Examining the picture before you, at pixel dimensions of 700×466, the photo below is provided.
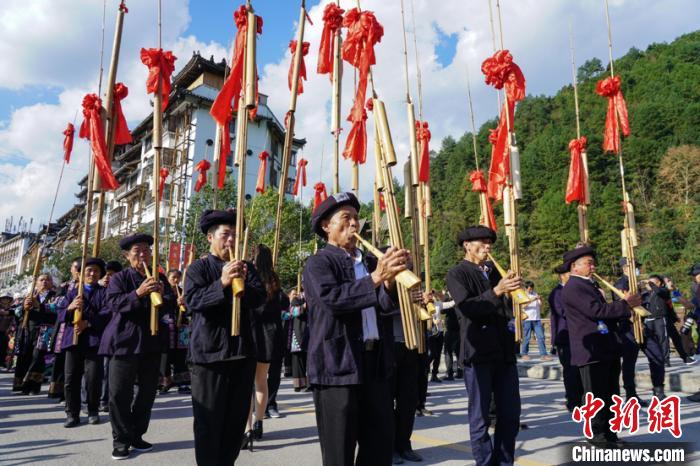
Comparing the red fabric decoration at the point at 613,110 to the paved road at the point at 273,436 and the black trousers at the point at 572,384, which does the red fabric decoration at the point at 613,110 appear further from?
the paved road at the point at 273,436

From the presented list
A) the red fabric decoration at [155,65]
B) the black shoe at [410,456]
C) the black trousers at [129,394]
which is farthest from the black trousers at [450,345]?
the red fabric decoration at [155,65]

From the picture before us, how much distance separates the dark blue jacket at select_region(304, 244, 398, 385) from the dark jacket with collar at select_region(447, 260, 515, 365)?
51.5 inches

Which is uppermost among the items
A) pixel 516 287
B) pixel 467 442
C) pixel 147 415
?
pixel 516 287

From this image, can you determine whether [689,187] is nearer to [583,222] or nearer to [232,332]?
[583,222]

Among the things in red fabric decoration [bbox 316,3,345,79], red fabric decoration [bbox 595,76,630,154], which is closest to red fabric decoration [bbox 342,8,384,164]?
red fabric decoration [bbox 316,3,345,79]

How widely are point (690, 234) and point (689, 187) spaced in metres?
9.10

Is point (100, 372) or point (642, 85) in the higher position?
point (642, 85)

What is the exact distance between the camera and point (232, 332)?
11.3ft

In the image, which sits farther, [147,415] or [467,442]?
[467,442]

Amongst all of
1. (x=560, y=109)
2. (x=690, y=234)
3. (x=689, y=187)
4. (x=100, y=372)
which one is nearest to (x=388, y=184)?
(x=100, y=372)

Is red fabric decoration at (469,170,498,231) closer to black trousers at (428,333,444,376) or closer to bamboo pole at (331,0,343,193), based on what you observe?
bamboo pole at (331,0,343,193)

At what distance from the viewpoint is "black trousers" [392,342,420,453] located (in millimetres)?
4648

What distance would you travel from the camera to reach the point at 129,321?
4.93 m

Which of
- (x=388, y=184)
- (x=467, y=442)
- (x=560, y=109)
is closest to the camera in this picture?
(x=388, y=184)
